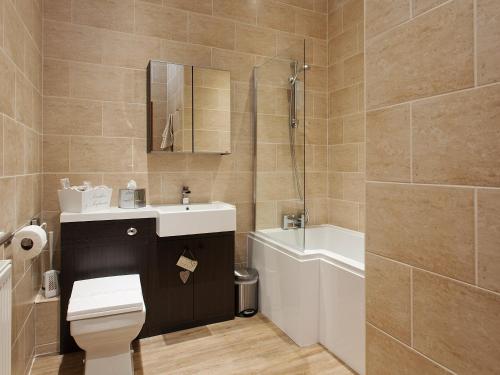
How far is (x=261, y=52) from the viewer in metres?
3.08

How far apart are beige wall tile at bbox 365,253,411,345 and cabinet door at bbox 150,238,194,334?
1.73 metres

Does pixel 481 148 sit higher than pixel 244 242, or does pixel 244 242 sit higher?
pixel 481 148

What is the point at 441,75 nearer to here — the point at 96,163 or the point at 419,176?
the point at 419,176

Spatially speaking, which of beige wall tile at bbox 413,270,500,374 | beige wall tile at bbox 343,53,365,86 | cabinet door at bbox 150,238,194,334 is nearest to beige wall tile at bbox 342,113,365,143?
beige wall tile at bbox 343,53,365,86

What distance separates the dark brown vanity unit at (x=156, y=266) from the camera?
2.25 meters

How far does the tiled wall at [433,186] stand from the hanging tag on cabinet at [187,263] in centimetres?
170

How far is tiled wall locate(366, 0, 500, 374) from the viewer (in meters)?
0.70

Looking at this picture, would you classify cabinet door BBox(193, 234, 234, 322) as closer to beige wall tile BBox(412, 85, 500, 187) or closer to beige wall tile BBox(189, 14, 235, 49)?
beige wall tile BBox(189, 14, 235, 49)

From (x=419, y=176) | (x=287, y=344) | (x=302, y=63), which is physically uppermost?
(x=302, y=63)

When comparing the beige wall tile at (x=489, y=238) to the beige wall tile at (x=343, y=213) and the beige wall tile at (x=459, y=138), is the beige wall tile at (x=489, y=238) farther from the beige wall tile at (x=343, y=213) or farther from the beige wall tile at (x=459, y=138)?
the beige wall tile at (x=343, y=213)

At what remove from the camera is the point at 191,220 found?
8.01 ft

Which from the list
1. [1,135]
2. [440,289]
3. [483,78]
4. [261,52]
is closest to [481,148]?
[483,78]

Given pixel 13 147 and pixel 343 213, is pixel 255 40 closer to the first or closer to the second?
pixel 343 213

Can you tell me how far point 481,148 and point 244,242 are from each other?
2.47 metres
